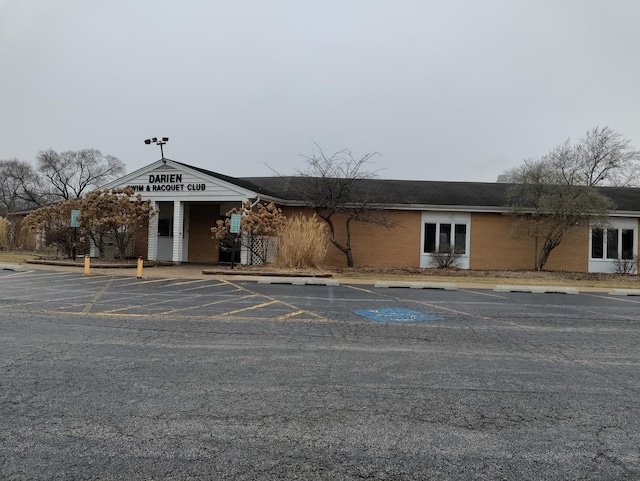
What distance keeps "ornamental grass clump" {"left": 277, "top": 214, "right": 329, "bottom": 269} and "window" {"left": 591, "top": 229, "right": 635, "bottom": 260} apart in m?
13.5

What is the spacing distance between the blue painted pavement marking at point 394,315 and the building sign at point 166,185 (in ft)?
42.2

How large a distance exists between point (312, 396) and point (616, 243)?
2255 centimetres

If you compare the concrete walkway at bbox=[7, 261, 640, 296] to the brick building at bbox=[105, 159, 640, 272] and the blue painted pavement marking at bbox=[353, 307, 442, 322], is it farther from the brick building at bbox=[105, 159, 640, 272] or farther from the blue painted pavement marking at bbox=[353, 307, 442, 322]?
the blue painted pavement marking at bbox=[353, 307, 442, 322]

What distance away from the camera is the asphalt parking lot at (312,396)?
300 cm

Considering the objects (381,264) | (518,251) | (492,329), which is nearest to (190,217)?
(381,264)

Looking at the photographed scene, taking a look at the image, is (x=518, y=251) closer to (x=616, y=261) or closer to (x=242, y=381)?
(x=616, y=261)

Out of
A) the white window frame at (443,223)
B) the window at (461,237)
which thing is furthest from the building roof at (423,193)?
the window at (461,237)

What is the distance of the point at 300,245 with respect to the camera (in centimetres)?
1758

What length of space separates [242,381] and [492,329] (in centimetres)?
478

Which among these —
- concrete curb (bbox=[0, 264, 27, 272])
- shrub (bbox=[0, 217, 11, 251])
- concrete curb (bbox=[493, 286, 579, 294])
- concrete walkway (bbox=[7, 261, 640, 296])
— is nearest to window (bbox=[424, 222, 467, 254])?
concrete walkway (bbox=[7, 261, 640, 296])

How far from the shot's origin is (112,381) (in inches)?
177

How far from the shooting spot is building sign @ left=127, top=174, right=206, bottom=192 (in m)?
20.2

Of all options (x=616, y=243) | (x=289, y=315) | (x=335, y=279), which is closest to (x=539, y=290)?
(x=335, y=279)

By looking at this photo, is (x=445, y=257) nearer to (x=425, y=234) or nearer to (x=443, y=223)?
(x=425, y=234)
